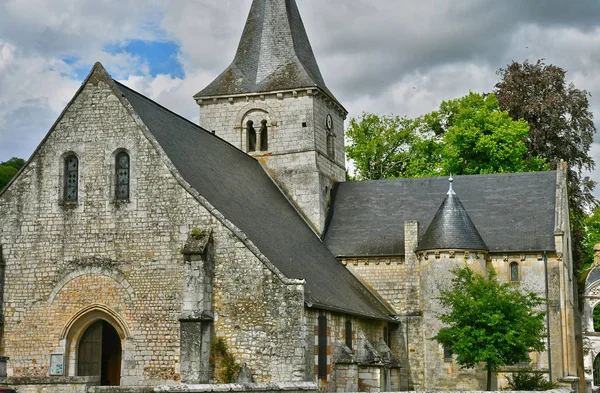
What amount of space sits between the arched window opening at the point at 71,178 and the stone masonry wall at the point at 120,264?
25 cm

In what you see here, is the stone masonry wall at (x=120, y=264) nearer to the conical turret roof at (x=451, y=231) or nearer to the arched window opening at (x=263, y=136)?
the conical turret roof at (x=451, y=231)

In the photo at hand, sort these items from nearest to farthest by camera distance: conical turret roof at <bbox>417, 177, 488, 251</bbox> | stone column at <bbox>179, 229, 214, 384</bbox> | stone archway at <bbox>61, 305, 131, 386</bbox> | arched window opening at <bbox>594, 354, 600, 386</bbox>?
stone column at <bbox>179, 229, 214, 384</bbox>
stone archway at <bbox>61, 305, 131, 386</bbox>
conical turret roof at <bbox>417, 177, 488, 251</bbox>
arched window opening at <bbox>594, 354, 600, 386</bbox>

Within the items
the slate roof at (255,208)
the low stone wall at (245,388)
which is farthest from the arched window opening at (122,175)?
the low stone wall at (245,388)

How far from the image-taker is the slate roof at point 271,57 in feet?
130

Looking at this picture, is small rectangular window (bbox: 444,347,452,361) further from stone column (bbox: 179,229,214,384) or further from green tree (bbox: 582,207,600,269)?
green tree (bbox: 582,207,600,269)

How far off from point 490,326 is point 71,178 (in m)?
14.0

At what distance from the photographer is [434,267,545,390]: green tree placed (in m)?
30.2

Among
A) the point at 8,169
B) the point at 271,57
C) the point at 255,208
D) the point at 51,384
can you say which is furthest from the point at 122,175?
the point at 8,169

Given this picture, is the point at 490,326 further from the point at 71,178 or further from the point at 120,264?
the point at 71,178

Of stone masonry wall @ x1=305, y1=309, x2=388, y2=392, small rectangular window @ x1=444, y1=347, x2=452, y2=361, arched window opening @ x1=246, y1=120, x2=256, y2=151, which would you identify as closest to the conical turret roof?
small rectangular window @ x1=444, y1=347, x2=452, y2=361

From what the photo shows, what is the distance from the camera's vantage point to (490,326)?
3041 cm

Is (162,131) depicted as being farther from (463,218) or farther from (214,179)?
(463,218)

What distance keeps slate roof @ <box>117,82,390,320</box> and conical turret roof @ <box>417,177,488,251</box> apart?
10.5ft

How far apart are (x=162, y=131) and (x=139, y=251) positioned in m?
4.29
